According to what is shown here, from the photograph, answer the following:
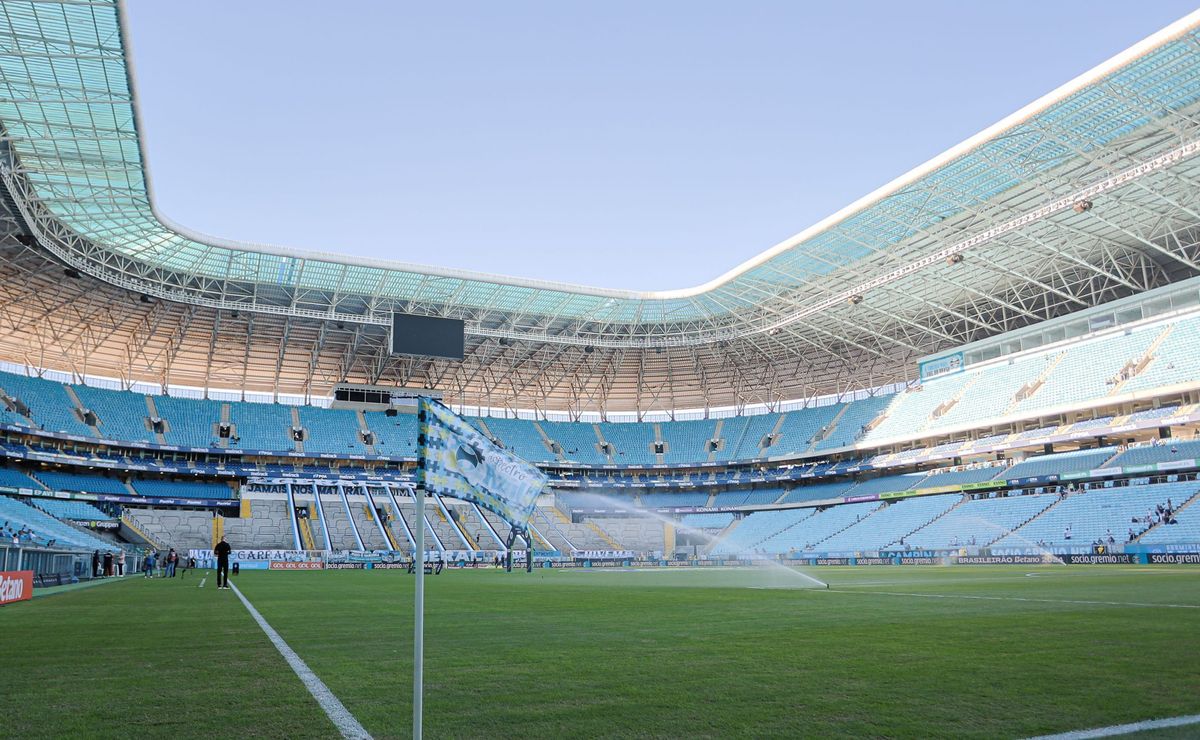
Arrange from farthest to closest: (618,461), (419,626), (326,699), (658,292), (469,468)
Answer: (618,461)
(658,292)
(326,699)
(469,468)
(419,626)

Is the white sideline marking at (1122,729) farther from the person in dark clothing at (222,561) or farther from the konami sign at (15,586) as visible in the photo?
the person in dark clothing at (222,561)

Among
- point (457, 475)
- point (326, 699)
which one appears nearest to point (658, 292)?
point (326, 699)

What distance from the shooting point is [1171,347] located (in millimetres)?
51500

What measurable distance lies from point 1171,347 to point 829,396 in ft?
112

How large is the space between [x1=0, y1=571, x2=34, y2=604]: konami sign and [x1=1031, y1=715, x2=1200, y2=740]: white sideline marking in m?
23.6

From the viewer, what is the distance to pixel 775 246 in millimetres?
53969

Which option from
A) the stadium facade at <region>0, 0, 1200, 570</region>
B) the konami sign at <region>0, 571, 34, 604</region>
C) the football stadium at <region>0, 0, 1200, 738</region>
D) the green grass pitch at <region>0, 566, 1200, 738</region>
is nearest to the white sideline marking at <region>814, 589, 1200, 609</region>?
the green grass pitch at <region>0, 566, 1200, 738</region>

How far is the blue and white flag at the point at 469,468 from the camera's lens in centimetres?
586

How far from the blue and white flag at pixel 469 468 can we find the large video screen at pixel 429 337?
1245 millimetres

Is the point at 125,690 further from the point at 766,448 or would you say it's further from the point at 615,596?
the point at 766,448

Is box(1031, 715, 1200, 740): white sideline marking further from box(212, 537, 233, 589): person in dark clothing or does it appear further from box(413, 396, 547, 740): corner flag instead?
box(212, 537, 233, 589): person in dark clothing

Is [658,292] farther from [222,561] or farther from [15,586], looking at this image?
[15,586]

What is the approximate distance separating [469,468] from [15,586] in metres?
22.3

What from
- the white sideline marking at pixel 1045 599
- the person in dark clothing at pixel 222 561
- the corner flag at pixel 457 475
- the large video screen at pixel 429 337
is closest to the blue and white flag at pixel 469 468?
the corner flag at pixel 457 475
